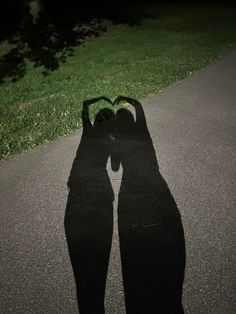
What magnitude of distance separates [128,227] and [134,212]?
32 cm

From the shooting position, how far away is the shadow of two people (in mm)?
3539

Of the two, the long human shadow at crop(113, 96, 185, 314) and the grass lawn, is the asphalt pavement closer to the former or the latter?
the long human shadow at crop(113, 96, 185, 314)

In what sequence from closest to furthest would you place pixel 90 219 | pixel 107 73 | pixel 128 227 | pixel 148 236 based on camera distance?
pixel 148 236 → pixel 128 227 → pixel 90 219 → pixel 107 73

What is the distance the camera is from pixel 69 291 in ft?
11.8

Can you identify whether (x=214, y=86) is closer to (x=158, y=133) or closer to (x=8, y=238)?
(x=158, y=133)

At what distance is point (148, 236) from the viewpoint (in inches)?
168

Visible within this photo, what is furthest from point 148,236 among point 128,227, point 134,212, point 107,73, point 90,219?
point 107,73

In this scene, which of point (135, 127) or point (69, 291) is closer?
point (69, 291)

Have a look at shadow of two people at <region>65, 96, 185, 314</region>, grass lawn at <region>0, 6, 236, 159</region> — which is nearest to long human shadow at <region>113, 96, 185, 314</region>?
shadow of two people at <region>65, 96, 185, 314</region>

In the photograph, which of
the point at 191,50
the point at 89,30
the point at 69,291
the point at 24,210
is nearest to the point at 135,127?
the point at 24,210

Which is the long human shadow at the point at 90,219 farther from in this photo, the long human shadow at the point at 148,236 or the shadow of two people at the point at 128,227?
the long human shadow at the point at 148,236

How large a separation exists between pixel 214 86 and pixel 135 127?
3418 mm

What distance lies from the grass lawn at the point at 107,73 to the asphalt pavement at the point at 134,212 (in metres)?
1.30

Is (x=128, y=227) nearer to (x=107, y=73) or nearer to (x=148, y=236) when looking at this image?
(x=148, y=236)
